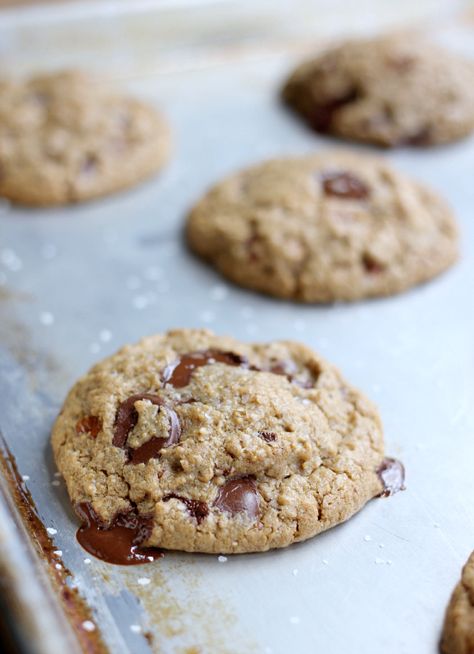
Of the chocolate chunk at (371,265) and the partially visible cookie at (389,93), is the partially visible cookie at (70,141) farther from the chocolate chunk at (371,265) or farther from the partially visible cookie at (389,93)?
the chocolate chunk at (371,265)

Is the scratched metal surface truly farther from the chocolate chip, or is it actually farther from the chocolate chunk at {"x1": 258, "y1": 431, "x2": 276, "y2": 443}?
the chocolate chip

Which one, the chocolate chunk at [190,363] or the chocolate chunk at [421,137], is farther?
the chocolate chunk at [421,137]

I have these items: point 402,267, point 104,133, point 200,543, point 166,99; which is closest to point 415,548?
point 200,543

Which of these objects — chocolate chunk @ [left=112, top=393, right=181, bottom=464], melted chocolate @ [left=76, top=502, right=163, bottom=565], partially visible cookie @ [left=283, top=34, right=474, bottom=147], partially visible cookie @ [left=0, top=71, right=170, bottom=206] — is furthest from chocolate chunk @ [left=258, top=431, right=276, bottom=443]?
partially visible cookie @ [left=283, top=34, right=474, bottom=147]

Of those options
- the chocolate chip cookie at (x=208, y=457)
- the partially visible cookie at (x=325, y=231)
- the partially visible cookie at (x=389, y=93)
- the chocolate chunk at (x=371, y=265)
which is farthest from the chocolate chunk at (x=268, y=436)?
the partially visible cookie at (x=389, y=93)

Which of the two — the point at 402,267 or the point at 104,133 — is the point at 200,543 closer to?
the point at 402,267

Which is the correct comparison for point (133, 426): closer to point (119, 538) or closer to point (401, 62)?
point (119, 538)
